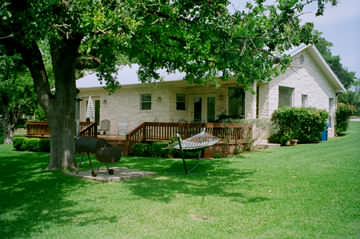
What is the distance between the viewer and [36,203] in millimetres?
6121

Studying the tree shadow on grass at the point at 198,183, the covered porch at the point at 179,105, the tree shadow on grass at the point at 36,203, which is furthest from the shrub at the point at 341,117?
the tree shadow on grass at the point at 36,203

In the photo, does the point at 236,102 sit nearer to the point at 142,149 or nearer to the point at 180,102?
the point at 180,102

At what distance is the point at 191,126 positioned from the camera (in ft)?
42.4

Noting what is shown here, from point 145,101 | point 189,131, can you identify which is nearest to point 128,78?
point 145,101

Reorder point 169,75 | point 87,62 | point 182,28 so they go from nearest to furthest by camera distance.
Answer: point 182,28
point 87,62
point 169,75

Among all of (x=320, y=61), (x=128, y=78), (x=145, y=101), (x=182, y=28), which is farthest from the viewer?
(x=128, y=78)

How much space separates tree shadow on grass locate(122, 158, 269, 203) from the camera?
6578 mm

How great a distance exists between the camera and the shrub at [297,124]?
49.9 ft

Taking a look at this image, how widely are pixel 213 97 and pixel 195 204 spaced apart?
12.1 meters

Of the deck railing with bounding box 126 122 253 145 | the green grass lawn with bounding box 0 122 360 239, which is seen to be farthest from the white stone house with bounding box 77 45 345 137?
the green grass lawn with bounding box 0 122 360 239

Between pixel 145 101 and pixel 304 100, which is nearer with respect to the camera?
pixel 304 100

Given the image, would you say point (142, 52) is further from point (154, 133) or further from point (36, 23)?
point (154, 133)

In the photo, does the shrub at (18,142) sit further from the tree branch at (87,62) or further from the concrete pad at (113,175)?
the concrete pad at (113,175)

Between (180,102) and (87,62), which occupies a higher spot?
(87,62)
